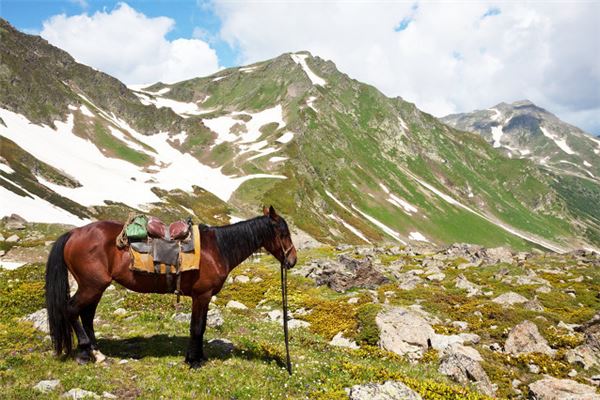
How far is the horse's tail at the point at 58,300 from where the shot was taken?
12656mm

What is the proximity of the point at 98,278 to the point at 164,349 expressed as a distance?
3.72 metres

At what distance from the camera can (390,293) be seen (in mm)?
31594

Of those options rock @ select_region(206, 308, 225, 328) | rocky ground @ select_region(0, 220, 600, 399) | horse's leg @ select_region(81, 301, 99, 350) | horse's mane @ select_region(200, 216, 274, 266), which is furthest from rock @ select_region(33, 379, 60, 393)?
rock @ select_region(206, 308, 225, 328)

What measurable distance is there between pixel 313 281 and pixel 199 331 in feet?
81.2

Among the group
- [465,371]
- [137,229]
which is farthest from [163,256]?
[465,371]

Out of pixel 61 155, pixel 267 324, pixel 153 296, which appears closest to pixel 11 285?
pixel 153 296

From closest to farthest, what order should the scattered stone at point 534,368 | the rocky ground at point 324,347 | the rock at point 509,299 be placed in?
the rocky ground at point 324,347 → the scattered stone at point 534,368 → the rock at point 509,299

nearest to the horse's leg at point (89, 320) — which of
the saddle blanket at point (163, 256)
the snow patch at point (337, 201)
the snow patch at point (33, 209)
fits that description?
the saddle blanket at point (163, 256)

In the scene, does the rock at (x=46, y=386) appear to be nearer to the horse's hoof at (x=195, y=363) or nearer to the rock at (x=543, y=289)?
the horse's hoof at (x=195, y=363)

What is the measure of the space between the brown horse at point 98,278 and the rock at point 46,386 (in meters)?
1.79

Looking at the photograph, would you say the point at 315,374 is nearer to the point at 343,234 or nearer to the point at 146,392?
the point at 146,392

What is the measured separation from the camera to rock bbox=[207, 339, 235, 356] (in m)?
14.8

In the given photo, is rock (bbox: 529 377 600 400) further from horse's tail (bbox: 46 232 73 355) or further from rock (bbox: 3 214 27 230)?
rock (bbox: 3 214 27 230)

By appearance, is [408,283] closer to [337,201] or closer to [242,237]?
[242,237]
